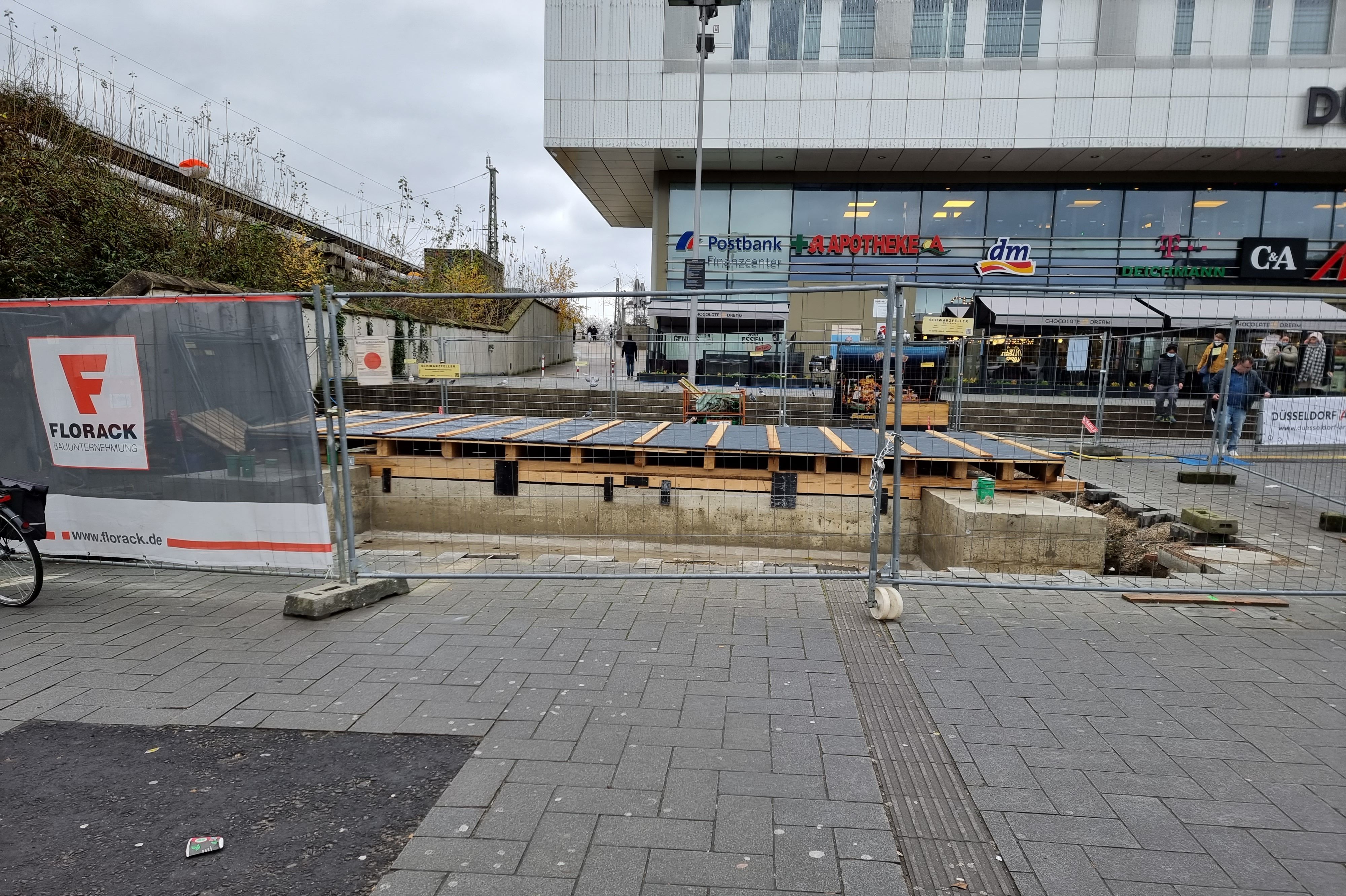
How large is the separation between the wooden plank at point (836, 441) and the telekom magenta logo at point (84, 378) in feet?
19.9

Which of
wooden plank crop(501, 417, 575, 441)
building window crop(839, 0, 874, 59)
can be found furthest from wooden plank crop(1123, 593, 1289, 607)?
building window crop(839, 0, 874, 59)

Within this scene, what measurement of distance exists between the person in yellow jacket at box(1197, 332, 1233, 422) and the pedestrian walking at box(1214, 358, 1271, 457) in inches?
4.4

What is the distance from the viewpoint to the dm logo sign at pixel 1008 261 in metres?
25.4

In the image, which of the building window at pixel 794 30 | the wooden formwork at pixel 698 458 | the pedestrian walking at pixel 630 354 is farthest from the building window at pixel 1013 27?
the pedestrian walking at pixel 630 354

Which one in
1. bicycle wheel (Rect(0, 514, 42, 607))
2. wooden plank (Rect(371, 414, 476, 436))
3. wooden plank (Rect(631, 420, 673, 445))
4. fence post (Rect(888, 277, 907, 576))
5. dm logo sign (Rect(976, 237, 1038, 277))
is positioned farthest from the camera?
dm logo sign (Rect(976, 237, 1038, 277))

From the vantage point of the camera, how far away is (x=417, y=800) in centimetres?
277

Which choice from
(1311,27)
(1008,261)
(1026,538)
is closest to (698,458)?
(1026,538)

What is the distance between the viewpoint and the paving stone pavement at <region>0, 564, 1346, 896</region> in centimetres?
243

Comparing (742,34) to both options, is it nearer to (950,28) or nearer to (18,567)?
(950,28)

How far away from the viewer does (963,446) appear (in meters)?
7.43

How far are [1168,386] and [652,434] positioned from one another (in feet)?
16.8

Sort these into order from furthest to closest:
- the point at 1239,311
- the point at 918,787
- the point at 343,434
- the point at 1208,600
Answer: the point at 1239,311 < the point at 1208,600 < the point at 343,434 < the point at 918,787

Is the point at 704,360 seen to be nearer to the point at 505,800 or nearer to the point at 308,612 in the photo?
the point at 308,612

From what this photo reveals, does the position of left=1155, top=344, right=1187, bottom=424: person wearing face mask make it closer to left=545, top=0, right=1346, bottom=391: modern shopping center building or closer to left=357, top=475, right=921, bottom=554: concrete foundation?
left=357, top=475, right=921, bottom=554: concrete foundation
